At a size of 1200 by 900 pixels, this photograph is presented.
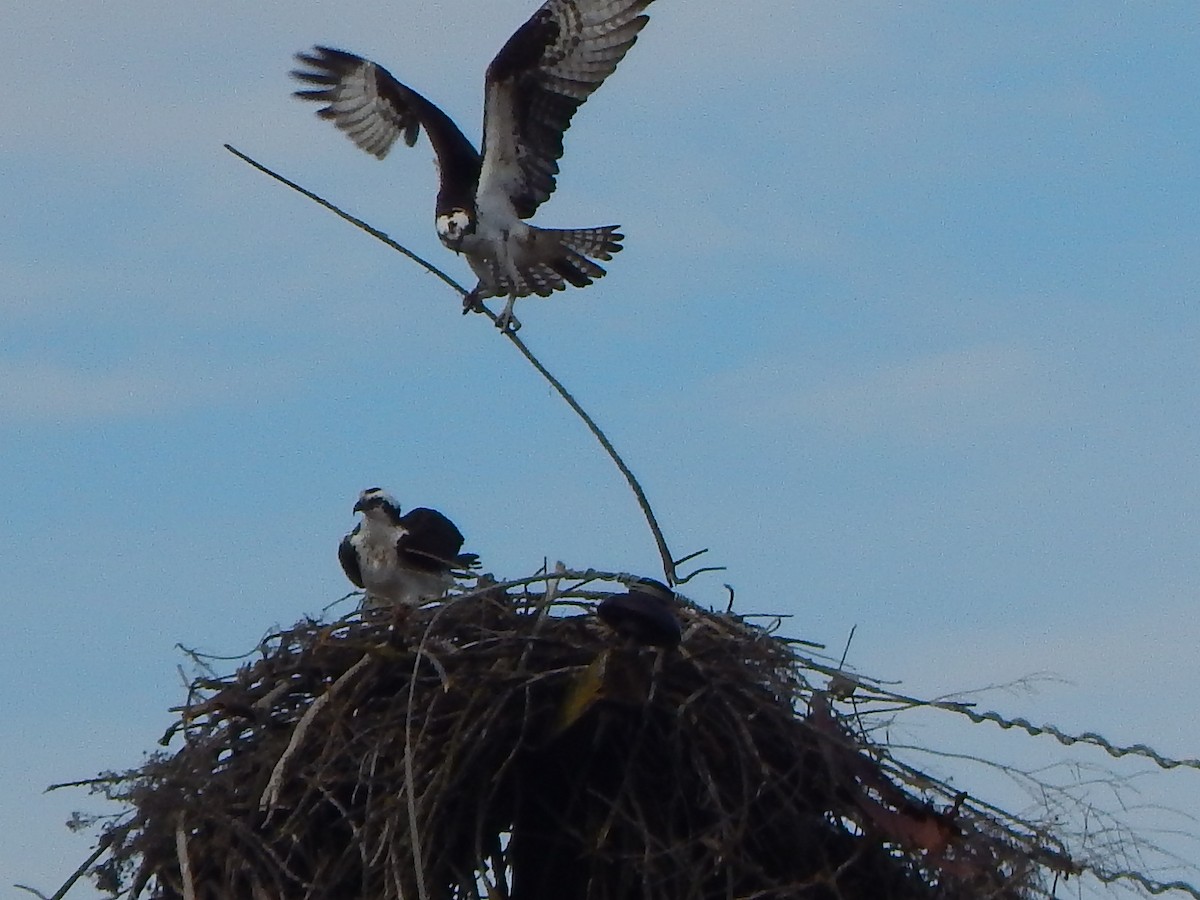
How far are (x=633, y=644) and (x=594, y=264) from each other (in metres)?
5.39

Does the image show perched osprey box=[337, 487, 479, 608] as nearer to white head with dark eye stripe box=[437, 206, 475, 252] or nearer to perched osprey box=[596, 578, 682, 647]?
white head with dark eye stripe box=[437, 206, 475, 252]

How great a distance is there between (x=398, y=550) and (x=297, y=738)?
312 cm

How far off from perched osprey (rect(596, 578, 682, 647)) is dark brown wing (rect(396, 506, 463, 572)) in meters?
3.26

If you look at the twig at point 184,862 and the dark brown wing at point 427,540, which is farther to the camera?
the dark brown wing at point 427,540

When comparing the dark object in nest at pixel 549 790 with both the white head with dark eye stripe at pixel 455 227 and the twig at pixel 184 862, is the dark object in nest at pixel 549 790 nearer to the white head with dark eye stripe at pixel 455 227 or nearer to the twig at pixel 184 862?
the twig at pixel 184 862

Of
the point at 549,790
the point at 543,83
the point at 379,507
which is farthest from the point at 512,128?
the point at 549,790

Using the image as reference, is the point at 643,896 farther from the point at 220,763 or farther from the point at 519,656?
the point at 220,763

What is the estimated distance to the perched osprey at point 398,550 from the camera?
7.64 m

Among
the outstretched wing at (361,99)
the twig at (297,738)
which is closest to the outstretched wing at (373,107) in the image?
the outstretched wing at (361,99)

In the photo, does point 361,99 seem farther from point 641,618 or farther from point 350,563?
point 641,618

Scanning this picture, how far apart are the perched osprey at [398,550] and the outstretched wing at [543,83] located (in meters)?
2.12

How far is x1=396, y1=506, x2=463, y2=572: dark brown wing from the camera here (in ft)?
25.0

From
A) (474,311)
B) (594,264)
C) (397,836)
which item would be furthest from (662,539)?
(594,264)

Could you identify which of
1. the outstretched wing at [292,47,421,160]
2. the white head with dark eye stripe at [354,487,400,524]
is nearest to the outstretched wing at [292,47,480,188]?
the outstretched wing at [292,47,421,160]
